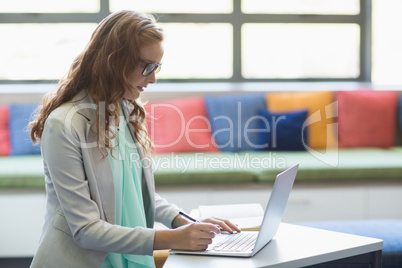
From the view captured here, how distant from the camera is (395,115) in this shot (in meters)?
4.43

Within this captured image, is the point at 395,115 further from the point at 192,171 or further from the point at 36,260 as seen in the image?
the point at 36,260

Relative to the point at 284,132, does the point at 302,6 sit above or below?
above

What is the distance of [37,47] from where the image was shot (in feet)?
15.1

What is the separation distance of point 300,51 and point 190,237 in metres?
3.47

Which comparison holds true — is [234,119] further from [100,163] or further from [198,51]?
[100,163]

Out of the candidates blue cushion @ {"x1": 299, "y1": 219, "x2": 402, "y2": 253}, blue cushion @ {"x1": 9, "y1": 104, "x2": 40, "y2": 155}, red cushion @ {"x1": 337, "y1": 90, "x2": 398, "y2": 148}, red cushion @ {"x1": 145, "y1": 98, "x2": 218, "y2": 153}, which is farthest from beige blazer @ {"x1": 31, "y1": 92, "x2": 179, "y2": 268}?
red cushion @ {"x1": 337, "y1": 90, "x2": 398, "y2": 148}

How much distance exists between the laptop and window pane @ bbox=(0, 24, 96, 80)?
10.5 feet

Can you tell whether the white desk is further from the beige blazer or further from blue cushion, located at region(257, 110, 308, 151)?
blue cushion, located at region(257, 110, 308, 151)

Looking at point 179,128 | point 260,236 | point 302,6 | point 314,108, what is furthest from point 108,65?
point 302,6

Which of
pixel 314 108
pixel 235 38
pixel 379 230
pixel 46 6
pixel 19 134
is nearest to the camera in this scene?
pixel 379 230

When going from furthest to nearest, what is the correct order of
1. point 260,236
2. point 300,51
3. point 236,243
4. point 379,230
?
point 300,51
point 379,230
point 236,243
point 260,236

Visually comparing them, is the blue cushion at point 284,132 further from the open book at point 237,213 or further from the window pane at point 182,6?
the open book at point 237,213

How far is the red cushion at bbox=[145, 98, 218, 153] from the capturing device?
4.08 metres

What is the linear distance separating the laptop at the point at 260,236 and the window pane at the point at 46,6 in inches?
126
